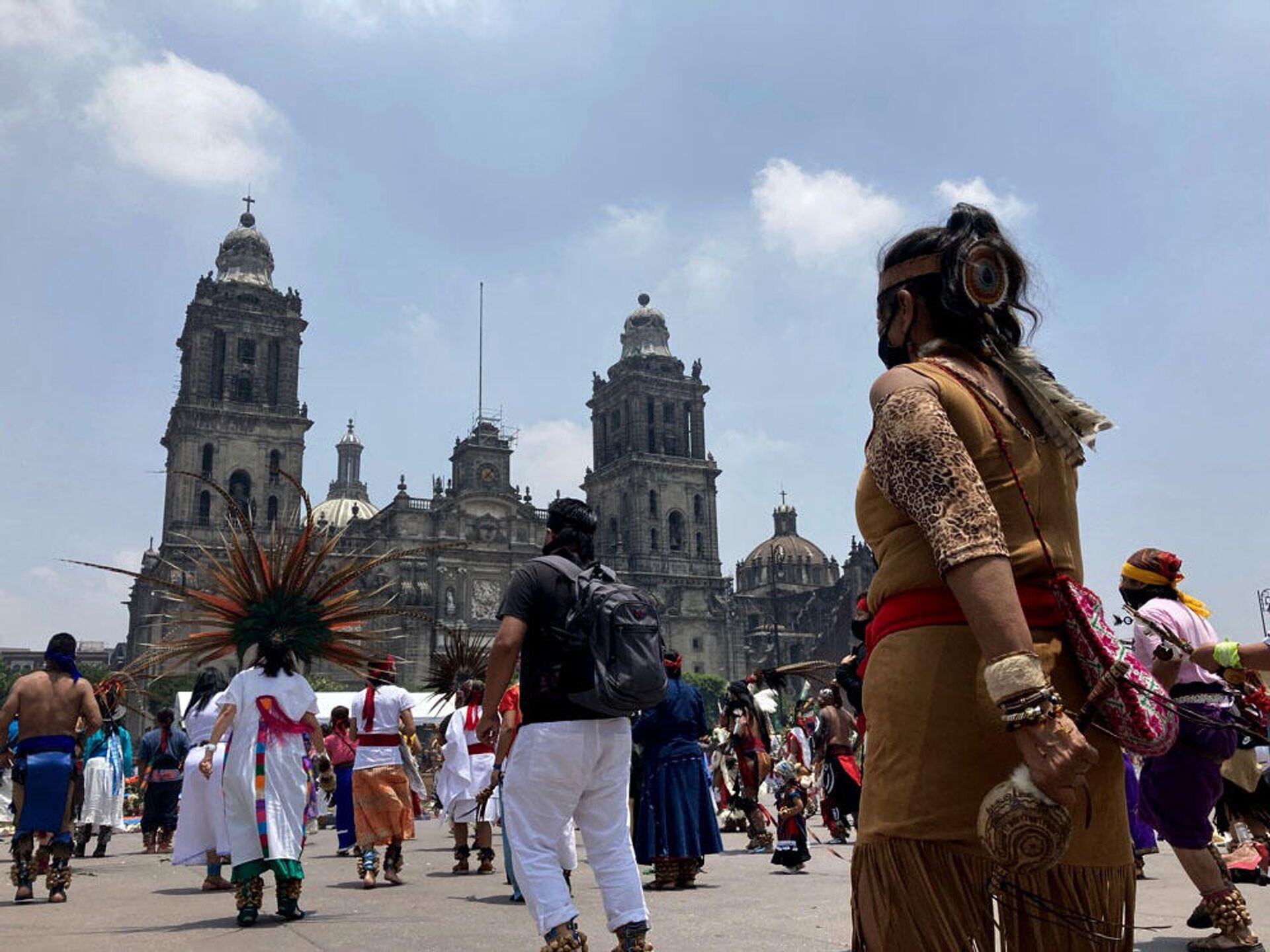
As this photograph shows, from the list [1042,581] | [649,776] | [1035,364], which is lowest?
[649,776]

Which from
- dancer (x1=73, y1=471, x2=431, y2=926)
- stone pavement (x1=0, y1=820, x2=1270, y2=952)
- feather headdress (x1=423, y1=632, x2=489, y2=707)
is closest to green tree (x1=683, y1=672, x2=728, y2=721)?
feather headdress (x1=423, y1=632, x2=489, y2=707)

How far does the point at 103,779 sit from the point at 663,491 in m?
55.2

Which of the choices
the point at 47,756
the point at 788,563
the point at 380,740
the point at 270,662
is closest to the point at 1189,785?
the point at 270,662

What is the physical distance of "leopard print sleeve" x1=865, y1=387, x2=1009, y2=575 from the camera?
203 cm

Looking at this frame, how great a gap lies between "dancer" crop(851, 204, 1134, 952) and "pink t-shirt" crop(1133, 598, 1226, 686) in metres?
2.65

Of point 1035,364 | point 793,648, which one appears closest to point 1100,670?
point 1035,364

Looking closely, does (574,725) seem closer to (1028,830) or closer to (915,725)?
(915,725)

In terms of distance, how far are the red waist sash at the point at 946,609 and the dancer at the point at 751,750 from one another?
8268mm

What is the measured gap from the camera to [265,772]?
256 inches

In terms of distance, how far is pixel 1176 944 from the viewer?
4.96 m

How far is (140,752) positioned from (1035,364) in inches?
560

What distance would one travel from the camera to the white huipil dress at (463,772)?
383 inches

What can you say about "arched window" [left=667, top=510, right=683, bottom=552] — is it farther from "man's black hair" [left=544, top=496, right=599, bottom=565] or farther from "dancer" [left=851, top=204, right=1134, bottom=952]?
"dancer" [left=851, top=204, right=1134, bottom=952]

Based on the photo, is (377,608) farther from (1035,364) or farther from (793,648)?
(793,648)
